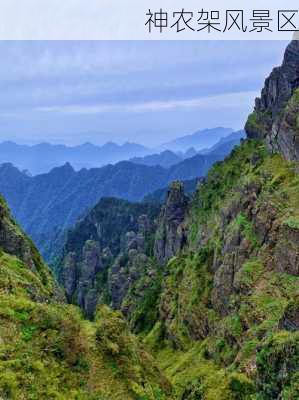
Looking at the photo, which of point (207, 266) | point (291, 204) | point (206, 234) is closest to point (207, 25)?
point (291, 204)

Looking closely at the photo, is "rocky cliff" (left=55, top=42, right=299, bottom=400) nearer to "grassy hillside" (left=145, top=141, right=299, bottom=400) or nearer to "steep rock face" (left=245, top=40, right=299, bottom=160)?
"grassy hillside" (left=145, top=141, right=299, bottom=400)

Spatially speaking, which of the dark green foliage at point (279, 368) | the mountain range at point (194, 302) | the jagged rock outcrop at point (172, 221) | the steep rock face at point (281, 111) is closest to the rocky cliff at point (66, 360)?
the mountain range at point (194, 302)

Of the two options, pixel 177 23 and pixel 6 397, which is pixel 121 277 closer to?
pixel 177 23

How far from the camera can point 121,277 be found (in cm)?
14100

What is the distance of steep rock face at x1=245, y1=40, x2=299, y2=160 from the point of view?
77.7 meters

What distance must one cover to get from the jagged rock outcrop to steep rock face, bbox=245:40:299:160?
25.8 meters

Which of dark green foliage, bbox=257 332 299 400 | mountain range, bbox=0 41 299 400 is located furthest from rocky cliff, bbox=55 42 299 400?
mountain range, bbox=0 41 299 400

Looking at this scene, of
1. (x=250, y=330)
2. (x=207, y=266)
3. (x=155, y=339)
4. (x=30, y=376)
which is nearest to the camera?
(x=30, y=376)

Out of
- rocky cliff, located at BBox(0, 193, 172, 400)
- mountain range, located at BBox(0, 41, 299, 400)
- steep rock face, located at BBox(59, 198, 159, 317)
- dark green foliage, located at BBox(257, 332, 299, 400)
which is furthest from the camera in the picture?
steep rock face, located at BBox(59, 198, 159, 317)

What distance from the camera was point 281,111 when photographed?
89.1 metres

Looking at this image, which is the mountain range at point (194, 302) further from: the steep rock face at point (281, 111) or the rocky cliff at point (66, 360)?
the steep rock face at point (281, 111)

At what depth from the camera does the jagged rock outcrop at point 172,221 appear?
406 ft

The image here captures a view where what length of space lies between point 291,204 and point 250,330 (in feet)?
57.8

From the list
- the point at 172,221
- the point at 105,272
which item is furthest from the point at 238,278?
the point at 105,272
